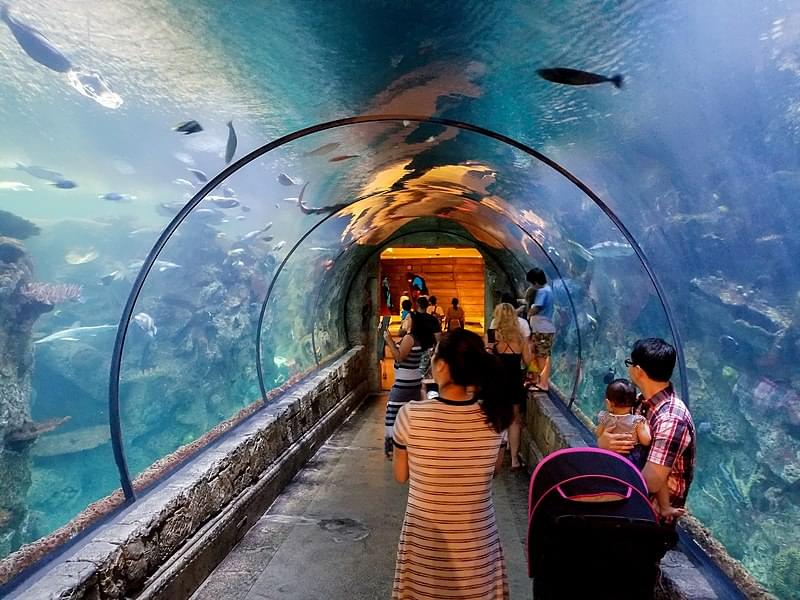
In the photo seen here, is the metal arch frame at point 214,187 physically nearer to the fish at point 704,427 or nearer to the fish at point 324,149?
the fish at point 704,427

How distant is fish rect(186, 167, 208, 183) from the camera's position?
4.65 m

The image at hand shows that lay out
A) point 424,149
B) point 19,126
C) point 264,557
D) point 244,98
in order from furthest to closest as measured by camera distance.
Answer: point 424,149 → point 264,557 → point 244,98 → point 19,126

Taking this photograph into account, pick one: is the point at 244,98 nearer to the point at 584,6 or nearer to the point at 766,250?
the point at 584,6

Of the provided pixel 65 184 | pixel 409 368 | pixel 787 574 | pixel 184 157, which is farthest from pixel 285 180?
pixel 787 574

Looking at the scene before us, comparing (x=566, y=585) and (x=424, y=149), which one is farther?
(x=424, y=149)

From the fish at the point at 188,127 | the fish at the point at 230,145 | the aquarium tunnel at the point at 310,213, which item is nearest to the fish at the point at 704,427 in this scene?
the aquarium tunnel at the point at 310,213

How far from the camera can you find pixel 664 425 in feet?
8.09

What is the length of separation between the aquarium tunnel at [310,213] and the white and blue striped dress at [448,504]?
1434mm

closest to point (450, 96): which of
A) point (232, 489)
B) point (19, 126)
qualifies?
point (19, 126)

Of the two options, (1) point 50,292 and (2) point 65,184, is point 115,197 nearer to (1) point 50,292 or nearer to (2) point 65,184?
(2) point 65,184

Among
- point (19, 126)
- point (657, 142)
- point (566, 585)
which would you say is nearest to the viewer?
point (566, 585)

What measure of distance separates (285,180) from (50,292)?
269cm

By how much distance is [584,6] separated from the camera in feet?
9.36

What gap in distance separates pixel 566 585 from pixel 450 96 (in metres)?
3.81
